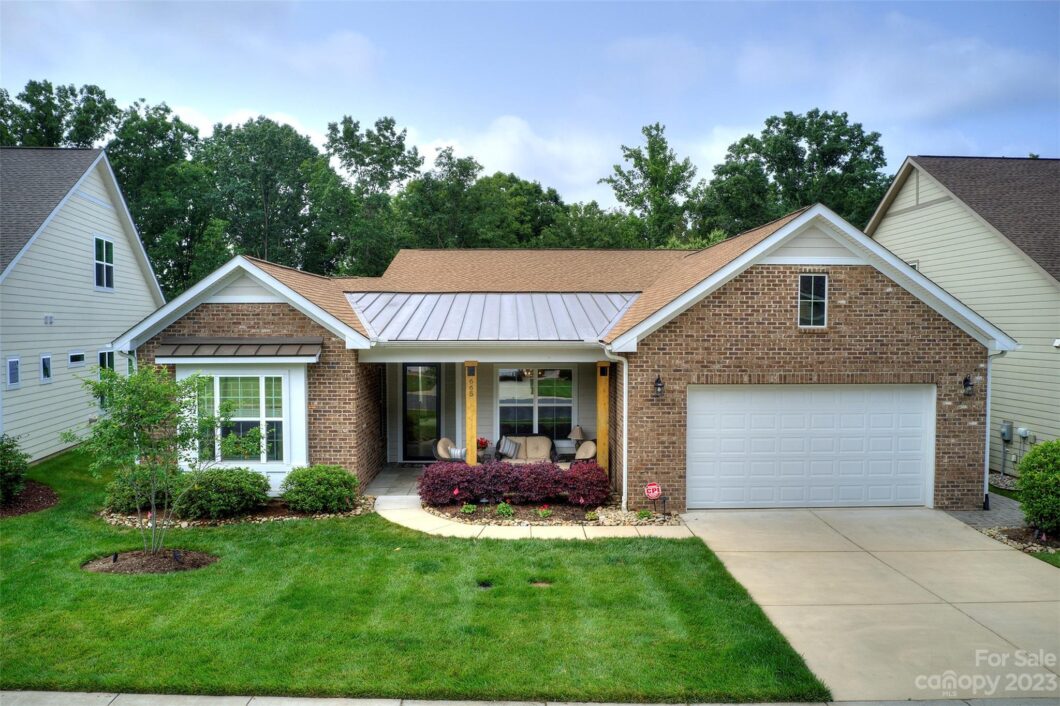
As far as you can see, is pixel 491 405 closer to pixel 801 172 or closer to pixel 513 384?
pixel 513 384

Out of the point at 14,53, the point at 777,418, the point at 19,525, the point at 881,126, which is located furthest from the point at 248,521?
the point at 881,126

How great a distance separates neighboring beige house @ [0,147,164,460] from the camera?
1438cm

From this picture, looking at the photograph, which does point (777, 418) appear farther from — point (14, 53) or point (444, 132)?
point (444, 132)

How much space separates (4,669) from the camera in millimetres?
6051

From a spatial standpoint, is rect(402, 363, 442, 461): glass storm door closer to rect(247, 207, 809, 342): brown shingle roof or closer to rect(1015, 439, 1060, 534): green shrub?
rect(247, 207, 809, 342): brown shingle roof

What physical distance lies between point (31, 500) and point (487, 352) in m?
9.03

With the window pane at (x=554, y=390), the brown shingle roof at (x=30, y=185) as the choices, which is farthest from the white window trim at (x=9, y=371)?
the window pane at (x=554, y=390)

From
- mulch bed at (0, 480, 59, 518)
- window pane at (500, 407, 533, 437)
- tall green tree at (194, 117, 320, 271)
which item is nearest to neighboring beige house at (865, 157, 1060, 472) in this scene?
window pane at (500, 407, 533, 437)

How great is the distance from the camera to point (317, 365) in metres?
12.3

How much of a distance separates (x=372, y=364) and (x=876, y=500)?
33.4ft

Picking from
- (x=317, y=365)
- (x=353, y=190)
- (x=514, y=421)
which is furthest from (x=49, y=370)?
(x=353, y=190)

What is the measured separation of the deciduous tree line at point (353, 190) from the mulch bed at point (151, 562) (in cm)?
2382

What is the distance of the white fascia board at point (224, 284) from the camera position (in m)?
12.0

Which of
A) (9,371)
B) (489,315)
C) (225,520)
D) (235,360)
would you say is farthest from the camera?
(489,315)
